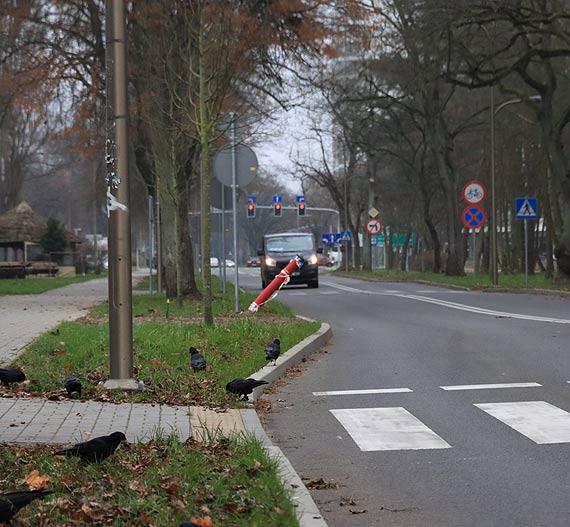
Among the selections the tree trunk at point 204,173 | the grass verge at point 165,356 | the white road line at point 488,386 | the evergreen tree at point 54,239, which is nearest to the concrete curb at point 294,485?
the grass verge at point 165,356

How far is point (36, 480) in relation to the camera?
603 centimetres

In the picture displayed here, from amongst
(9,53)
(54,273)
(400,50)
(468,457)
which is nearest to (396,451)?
(468,457)

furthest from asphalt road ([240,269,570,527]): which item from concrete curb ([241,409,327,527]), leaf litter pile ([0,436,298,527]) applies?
leaf litter pile ([0,436,298,527])

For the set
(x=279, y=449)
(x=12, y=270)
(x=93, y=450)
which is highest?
(x=93, y=450)

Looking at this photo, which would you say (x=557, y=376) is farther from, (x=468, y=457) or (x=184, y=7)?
(x=184, y=7)

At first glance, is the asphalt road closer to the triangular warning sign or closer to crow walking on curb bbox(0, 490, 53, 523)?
crow walking on curb bbox(0, 490, 53, 523)

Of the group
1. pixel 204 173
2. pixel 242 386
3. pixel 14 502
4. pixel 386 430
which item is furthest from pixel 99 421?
pixel 204 173

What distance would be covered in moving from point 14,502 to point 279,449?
2824mm

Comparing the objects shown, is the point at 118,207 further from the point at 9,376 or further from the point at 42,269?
the point at 42,269

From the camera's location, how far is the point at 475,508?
6062mm

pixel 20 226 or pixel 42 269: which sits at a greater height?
pixel 20 226

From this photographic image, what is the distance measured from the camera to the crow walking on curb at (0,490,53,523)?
194 inches

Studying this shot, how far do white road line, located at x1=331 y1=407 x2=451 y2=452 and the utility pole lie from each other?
78.4 inches

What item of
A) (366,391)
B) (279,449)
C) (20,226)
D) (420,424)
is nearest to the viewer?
(279,449)
